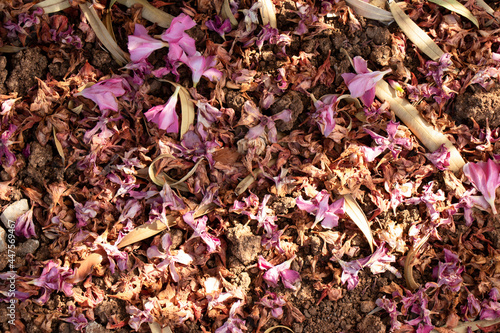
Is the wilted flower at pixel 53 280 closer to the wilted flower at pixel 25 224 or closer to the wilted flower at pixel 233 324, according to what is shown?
the wilted flower at pixel 25 224

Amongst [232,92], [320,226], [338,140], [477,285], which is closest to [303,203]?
[320,226]

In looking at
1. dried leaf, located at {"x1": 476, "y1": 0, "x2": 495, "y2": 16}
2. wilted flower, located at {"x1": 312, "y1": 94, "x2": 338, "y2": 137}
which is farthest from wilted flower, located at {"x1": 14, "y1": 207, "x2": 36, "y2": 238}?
dried leaf, located at {"x1": 476, "y1": 0, "x2": 495, "y2": 16}

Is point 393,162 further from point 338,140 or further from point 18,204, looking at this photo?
point 18,204

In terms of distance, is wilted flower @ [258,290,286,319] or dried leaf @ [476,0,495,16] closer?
wilted flower @ [258,290,286,319]

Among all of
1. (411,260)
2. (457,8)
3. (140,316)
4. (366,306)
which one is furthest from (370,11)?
(140,316)

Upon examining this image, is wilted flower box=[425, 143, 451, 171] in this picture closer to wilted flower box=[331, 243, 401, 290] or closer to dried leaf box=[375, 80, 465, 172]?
dried leaf box=[375, 80, 465, 172]
